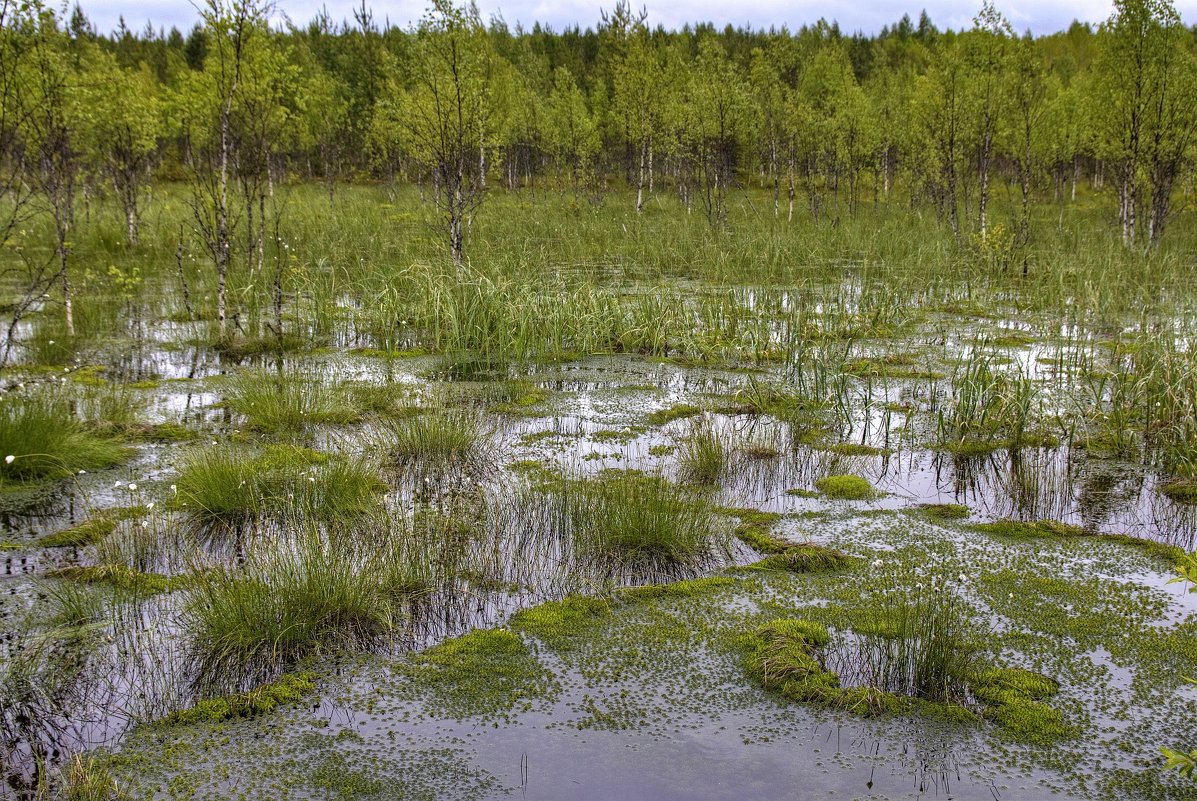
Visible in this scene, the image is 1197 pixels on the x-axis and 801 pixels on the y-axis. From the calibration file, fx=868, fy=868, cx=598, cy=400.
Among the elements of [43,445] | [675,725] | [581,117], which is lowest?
[675,725]

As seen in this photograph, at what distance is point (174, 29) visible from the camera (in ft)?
186

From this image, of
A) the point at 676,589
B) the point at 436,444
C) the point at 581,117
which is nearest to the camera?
the point at 676,589

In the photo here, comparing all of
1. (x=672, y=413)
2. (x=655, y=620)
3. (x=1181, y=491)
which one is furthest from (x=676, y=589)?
(x=1181, y=491)

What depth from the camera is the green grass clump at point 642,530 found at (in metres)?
4.98

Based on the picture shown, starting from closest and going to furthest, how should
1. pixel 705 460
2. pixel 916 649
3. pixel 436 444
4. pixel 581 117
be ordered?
pixel 916 649 < pixel 705 460 < pixel 436 444 < pixel 581 117

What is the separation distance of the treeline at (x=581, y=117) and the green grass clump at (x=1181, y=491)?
8.33 metres

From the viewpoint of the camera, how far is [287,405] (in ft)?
23.8

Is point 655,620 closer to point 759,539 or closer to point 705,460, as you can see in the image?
point 759,539

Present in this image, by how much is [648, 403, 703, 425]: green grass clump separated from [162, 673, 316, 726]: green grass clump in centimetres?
437

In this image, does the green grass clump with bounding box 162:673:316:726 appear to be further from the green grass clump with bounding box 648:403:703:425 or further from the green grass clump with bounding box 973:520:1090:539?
the green grass clump with bounding box 648:403:703:425

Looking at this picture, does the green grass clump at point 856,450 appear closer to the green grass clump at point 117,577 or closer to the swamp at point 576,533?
the swamp at point 576,533

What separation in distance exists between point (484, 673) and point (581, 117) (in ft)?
92.1

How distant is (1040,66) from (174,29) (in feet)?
183

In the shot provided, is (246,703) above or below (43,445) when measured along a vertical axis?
below
